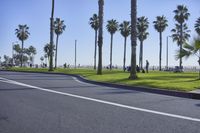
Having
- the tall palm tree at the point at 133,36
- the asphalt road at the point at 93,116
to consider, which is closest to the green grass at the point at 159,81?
the tall palm tree at the point at 133,36

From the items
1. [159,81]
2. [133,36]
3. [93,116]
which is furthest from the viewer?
[133,36]

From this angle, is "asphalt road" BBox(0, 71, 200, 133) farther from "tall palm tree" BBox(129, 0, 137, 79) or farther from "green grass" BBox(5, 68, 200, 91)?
"tall palm tree" BBox(129, 0, 137, 79)

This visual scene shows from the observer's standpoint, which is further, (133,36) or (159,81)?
(133,36)

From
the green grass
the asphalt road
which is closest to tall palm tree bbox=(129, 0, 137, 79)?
the green grass

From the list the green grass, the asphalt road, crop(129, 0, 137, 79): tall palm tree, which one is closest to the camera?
the asphalt road

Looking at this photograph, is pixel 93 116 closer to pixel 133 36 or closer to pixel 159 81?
pixel 159 81

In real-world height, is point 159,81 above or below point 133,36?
below

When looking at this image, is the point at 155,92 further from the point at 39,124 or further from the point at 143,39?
the point at 143,39

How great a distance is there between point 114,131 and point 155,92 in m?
10.9

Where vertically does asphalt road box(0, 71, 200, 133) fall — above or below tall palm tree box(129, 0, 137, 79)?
below

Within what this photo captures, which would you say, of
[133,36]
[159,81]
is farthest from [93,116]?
[133,36]

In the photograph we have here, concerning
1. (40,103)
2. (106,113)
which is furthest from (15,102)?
(106,113)

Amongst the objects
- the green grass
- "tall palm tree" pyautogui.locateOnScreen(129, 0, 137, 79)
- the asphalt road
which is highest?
"tall palm tree" pyautogui.locateOnScreen(129, 0, 137, 79)

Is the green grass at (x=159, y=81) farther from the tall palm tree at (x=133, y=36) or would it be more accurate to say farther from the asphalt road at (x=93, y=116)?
the asphalt road at (x=93, y=116)
